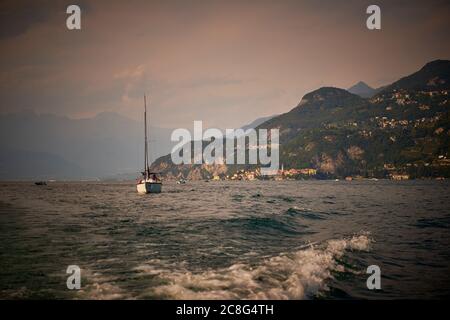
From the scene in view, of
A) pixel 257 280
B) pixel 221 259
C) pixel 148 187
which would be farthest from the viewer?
pixel 148 187

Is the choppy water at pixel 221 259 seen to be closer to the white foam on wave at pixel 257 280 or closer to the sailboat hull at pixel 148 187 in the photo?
the white foam on wave at pixel 257 280

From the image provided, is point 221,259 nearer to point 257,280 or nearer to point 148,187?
point 257,280

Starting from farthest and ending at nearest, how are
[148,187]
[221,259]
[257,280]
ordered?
[148,187]
[221,259]
[257,280]

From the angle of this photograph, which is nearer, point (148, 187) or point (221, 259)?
point (221, 259)

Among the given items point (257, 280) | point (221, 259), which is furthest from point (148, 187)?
point (257, 280)

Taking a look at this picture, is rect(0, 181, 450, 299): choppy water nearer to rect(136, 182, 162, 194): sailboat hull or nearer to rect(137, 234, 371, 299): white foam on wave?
rect(137, 234, 371, 299): white foam on wave

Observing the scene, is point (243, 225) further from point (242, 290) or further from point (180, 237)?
point (242, 290)

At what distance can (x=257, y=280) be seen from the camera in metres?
11.8

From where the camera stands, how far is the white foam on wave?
10.4 m

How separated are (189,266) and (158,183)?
65494mm

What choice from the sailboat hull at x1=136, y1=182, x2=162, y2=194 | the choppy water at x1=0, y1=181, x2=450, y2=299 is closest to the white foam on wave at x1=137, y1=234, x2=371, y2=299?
the choppy water at x1=0, y1=181, x2=450, y2=299

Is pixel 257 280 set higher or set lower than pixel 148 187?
higher
